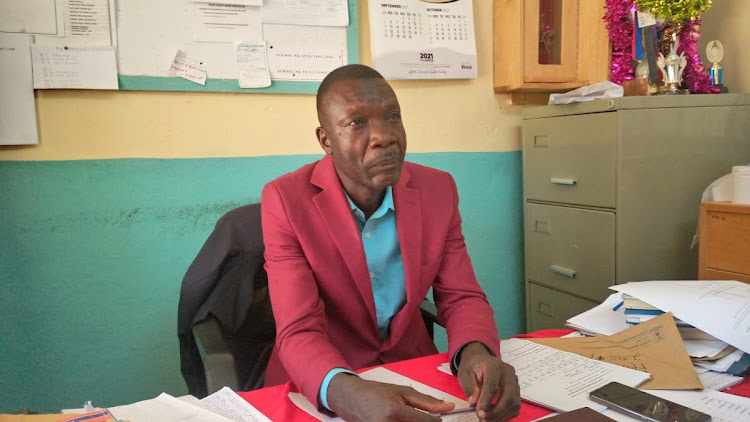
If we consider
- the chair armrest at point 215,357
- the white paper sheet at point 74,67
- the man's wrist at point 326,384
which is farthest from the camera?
the white paper sheet at point 74,67

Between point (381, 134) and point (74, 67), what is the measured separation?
1170 mm

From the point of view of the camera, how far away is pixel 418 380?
955 millimetres

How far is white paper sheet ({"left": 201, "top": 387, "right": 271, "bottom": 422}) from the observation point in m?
0.83

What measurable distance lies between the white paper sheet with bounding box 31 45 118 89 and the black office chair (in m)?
0.76

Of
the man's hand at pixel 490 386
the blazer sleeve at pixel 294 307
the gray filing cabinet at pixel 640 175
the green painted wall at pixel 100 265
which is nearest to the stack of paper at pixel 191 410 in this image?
the blazer sleeve at pixel 294 307

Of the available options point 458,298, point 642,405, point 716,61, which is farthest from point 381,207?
point 716,61

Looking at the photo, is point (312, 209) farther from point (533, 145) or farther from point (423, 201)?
point (533, 145)

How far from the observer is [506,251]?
2.48 meters

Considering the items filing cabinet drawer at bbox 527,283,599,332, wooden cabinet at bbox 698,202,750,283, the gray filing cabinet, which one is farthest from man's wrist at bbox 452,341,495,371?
filing cabinet drawer at bbox 527,283,599,332

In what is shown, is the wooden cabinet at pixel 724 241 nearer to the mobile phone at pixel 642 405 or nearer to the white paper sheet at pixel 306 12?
the mobile phone at pixel 642 405

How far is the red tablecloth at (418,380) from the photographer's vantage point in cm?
84

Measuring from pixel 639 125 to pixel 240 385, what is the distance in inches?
63.2

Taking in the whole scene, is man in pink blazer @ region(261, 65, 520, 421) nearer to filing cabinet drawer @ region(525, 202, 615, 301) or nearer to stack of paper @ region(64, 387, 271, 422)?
stack of paper @ region(64, 387, 271, 422)

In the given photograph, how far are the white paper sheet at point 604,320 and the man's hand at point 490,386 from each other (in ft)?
1.01
